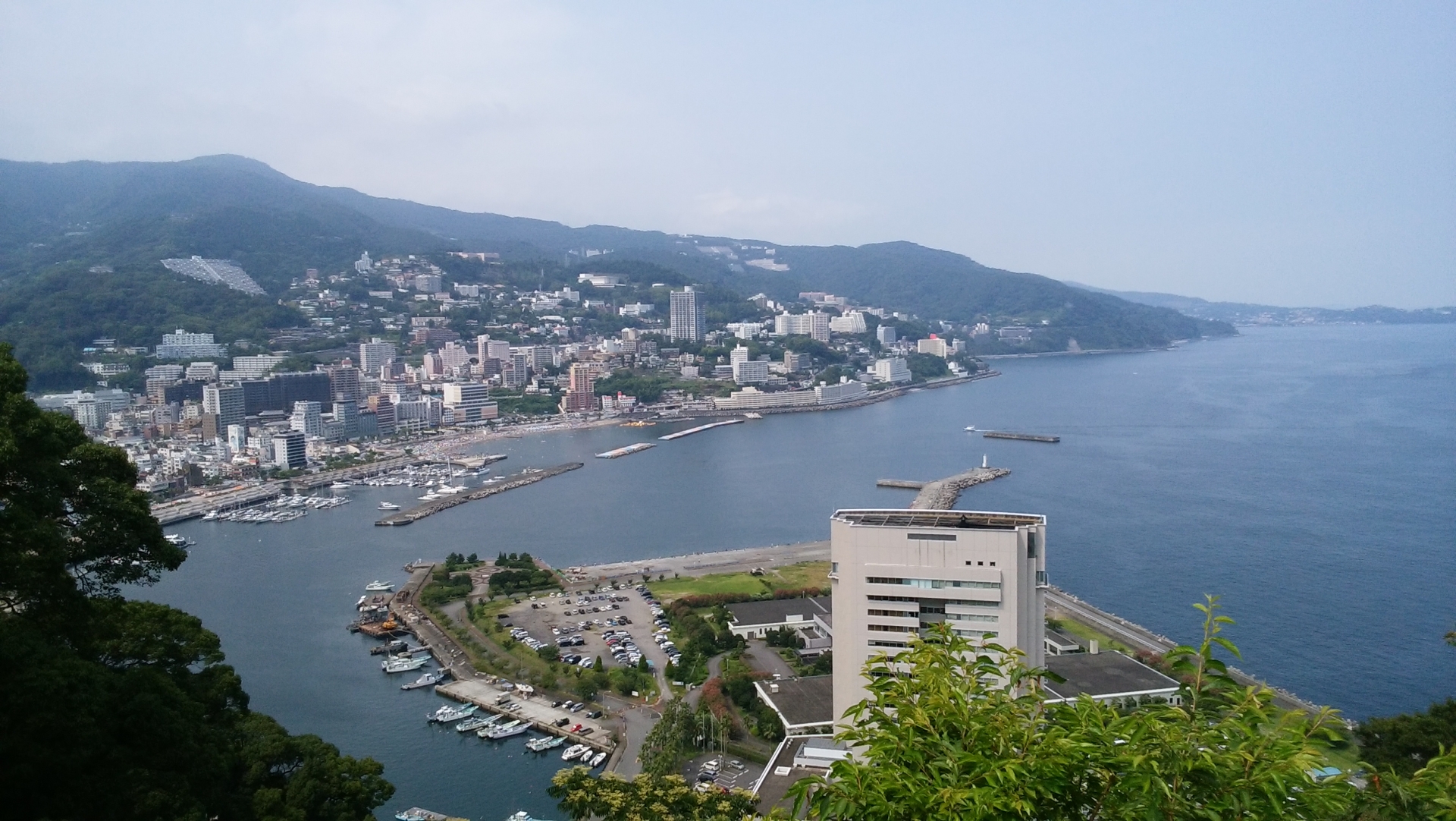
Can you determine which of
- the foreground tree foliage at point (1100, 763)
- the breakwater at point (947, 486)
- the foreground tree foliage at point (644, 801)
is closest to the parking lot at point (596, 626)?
the foreground tree foliage at point (644, 801)

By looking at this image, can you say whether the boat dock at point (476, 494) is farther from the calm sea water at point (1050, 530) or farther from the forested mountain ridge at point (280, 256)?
the forested mountain ridge at point (280, 256)

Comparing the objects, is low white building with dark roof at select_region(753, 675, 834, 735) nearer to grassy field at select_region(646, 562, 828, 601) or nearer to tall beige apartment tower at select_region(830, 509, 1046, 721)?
tall beige apartment tower at select_region(830, 509, 1046, 721)

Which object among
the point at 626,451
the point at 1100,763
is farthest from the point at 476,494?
the point at 1100,763

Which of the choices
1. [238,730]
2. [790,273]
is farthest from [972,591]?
[790,273]

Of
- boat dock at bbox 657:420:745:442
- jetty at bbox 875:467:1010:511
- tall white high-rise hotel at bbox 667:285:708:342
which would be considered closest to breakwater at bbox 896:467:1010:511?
jetty at bbox 875:467:1010:511

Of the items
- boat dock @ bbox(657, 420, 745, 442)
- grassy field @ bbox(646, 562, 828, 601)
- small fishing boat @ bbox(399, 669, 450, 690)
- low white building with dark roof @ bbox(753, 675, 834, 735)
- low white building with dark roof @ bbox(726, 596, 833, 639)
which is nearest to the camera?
low white building with dark roof @ bbox(753, 675, 834, 735)

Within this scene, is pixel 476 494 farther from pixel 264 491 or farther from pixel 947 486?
pixel 947 486
